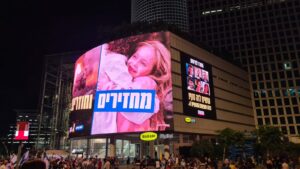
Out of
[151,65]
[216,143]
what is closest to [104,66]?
[151,65]

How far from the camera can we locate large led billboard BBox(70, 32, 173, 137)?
53219mm

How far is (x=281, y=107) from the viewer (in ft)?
318

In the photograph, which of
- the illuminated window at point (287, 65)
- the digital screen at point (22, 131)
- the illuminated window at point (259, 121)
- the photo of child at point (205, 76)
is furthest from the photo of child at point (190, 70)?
the illuminated window at point (287, 65)

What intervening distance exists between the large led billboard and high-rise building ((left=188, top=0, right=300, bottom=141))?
2203 inches

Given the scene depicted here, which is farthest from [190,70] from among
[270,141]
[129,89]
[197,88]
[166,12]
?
[166,12]

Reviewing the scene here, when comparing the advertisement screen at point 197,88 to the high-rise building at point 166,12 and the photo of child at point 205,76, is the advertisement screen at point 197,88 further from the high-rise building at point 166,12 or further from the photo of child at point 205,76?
the high-rise building at point 166,12

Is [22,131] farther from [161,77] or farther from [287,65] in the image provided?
[287,65]

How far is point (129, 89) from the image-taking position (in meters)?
55.5

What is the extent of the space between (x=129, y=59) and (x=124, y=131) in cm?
1507

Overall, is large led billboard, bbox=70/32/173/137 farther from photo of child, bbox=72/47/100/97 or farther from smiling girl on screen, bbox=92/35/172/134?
photo of child, bbox=72/47/100/97

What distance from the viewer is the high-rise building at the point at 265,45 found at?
318 feet

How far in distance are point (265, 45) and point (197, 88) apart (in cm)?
5418

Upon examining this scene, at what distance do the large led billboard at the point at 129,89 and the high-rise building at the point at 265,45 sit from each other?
56.0 metres

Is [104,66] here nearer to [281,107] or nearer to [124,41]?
[124,41]
